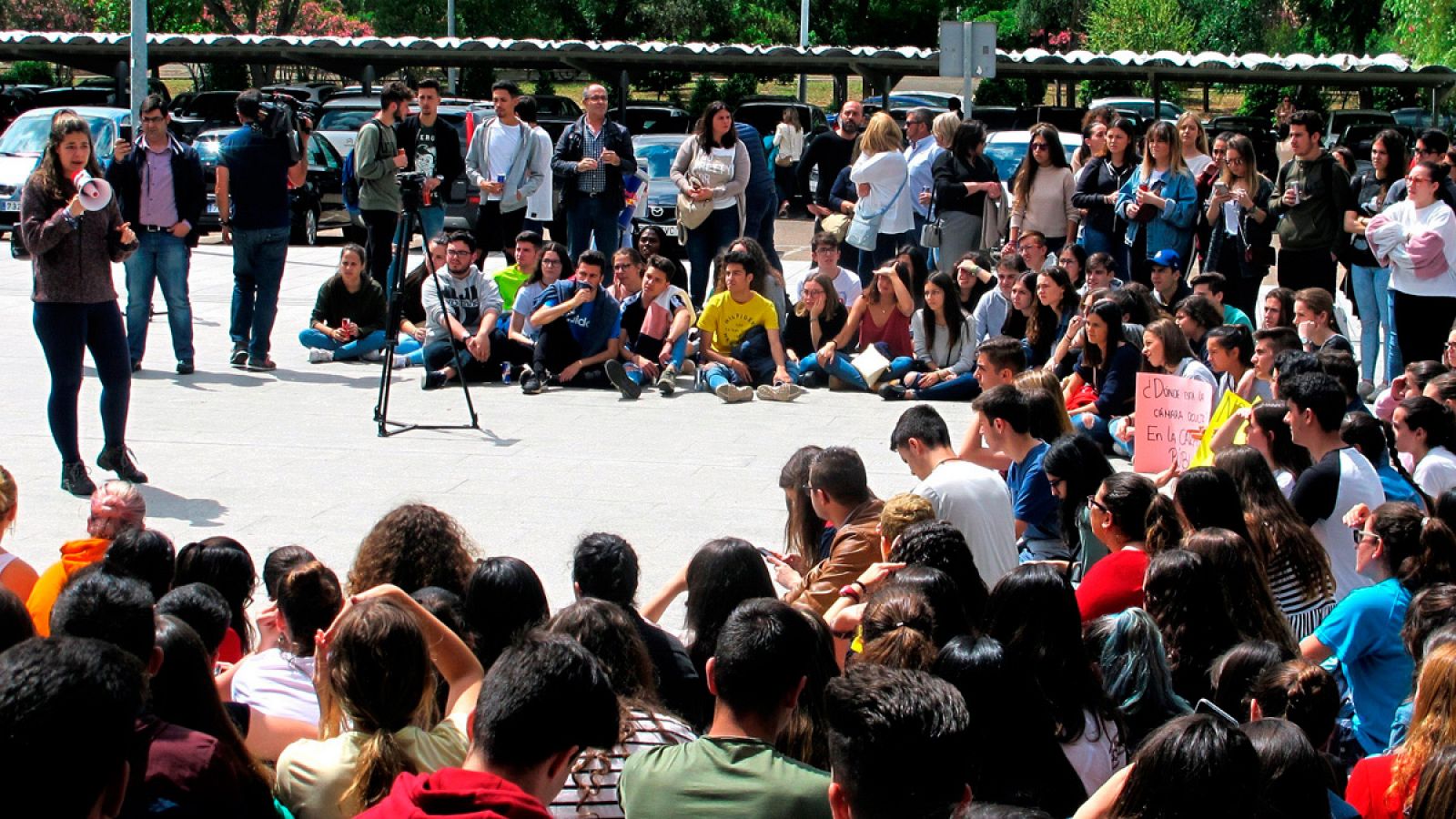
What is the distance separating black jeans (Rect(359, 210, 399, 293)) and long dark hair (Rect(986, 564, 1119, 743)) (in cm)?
981

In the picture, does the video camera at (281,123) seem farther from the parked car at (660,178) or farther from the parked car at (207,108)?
the parked car at (207,108)

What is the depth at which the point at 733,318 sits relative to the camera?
11820mm

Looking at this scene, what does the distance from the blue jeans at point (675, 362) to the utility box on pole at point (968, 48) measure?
4574 mm

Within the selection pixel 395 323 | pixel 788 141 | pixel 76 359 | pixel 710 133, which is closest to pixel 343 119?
pixel 788 141

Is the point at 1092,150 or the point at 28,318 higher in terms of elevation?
the point at 1092,150

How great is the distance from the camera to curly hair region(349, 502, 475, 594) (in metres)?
5.15

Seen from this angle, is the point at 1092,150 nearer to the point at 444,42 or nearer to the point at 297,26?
the point at 444,42

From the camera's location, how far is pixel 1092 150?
1282cm

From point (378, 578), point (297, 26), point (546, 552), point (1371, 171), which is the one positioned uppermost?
point (297, 26)

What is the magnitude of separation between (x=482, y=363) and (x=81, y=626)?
830 cm

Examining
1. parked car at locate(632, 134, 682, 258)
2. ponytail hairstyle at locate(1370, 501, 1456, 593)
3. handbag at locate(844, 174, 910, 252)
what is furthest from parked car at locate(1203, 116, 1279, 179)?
ponytail hairstyle at locate(1370, 501, 1456, 593)

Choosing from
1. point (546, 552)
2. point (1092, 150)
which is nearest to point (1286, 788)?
point (546, 552)

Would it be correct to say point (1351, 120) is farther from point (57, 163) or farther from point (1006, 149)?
point (57, 163)

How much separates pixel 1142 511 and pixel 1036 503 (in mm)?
1203
